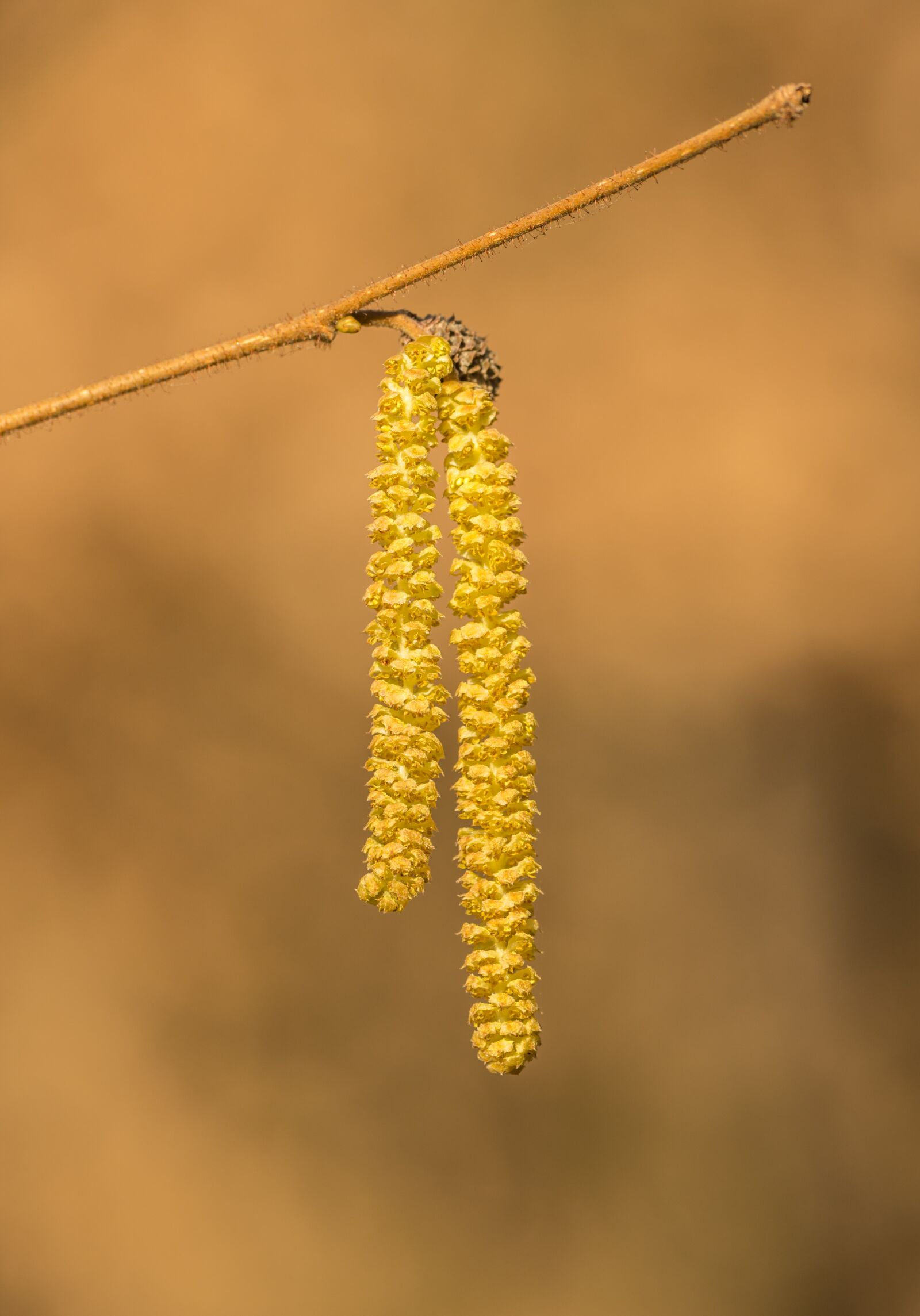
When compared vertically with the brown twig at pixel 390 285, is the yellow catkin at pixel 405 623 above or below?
below

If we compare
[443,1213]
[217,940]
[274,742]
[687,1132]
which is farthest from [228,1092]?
[687,1132]

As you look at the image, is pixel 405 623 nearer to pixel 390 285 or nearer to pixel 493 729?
pixel 493 729

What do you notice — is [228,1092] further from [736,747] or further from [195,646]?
[736,747]

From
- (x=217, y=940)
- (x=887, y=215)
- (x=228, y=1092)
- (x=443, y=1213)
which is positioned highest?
(x=887, y=215)

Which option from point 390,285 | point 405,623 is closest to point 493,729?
point 405,623
